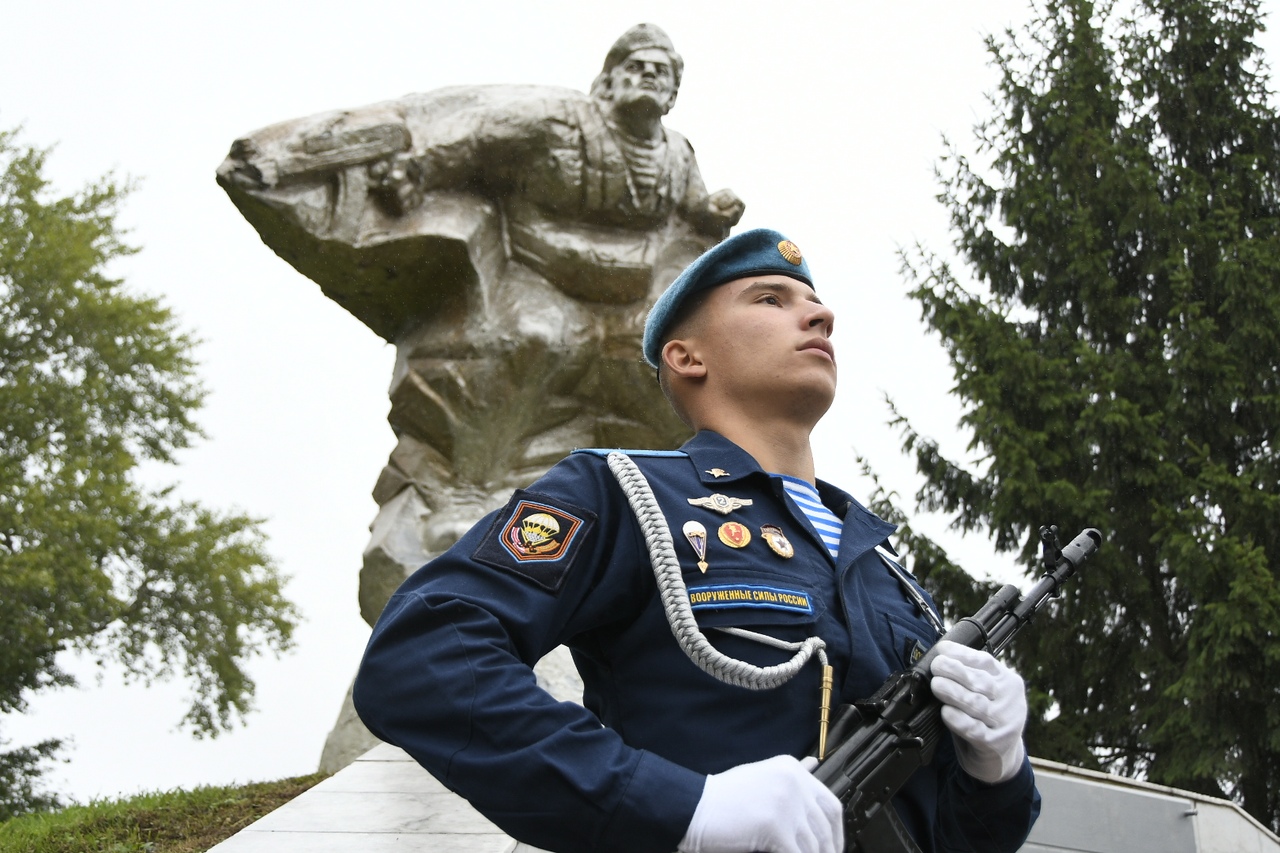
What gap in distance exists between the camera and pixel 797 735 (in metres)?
1.66

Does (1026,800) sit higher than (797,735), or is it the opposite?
(797,735)

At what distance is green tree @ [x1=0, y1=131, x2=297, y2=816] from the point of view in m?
13.8

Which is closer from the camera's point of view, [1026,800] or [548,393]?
[1026,800]

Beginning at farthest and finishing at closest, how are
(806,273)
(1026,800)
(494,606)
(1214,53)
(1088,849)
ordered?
(1214,53)
(1088,849)
(806,273)
(1026,800)
(494,606)

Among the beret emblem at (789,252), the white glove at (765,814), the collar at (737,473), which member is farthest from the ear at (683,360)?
the white glove at (765,814)

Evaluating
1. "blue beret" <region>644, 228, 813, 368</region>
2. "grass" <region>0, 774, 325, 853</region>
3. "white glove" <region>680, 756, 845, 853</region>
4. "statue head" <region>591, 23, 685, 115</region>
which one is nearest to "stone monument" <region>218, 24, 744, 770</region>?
"statue head" <region>591, 23, 685, 115</region>

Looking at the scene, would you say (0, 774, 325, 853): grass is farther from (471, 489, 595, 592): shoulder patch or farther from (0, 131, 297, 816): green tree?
(0, 131, 297, 816): green tree

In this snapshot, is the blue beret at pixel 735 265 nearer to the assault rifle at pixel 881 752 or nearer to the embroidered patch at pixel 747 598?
the embroidered patch at pixel 747 598

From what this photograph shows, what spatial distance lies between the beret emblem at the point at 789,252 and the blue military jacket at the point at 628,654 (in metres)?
0.37

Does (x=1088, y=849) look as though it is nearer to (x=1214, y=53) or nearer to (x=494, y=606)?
(x=494, y=606)

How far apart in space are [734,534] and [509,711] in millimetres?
475

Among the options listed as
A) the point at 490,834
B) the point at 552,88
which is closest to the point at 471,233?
the point at 552,88

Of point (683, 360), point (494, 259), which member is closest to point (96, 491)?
point (494, 259)

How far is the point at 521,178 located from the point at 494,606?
4916 millimetres
